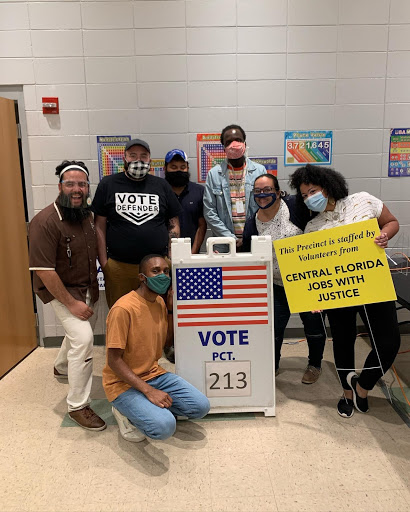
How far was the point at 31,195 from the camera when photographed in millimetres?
3605

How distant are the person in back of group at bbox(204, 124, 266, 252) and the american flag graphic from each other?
26.1 inches

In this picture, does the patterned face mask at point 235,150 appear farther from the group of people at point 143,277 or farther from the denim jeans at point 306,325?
the denim jeans at point 306,325

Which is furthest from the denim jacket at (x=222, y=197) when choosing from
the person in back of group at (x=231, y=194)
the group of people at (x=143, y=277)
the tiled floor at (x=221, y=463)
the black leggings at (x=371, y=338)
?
the tiled floor at (x=221, y=463)

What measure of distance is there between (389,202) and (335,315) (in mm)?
1670

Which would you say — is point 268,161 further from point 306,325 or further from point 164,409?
point 164,409

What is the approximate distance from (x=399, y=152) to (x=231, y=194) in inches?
62.0

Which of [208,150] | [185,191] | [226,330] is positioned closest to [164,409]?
[226,330]

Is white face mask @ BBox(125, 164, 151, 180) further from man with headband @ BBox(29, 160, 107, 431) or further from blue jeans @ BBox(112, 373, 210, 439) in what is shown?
blue jeans @ BBox(112, 373, 210, 439)

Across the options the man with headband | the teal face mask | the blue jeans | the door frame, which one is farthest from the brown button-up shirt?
the door frame

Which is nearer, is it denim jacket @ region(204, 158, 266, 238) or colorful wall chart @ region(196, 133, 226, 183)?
denim jacket @ region(204, 158, 266, 238)

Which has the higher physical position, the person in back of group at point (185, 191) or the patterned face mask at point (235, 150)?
the patterned face mask at point (235, 150)

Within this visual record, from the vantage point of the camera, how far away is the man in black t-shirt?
2836 mm

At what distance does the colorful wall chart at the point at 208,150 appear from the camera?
11.5 ft

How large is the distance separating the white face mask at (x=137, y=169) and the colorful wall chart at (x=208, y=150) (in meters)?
0.81
